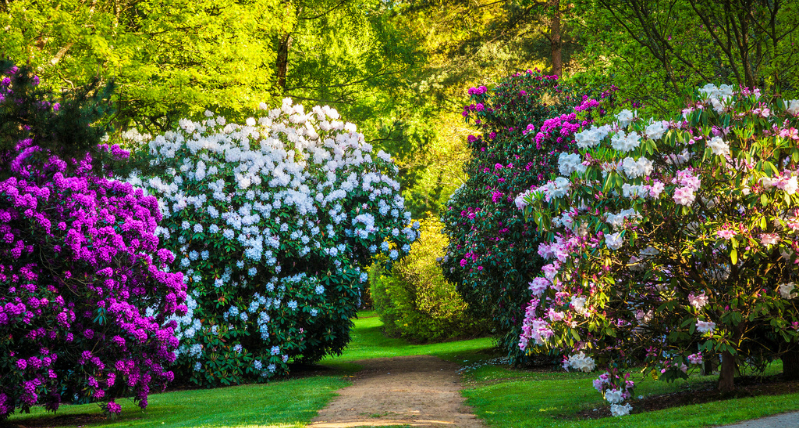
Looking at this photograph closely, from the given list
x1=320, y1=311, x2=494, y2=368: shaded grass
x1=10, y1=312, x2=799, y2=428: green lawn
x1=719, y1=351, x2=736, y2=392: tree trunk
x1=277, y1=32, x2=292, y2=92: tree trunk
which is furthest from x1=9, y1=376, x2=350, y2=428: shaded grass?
x1=277, y1=32, x2=292, y2=92: tree trunk

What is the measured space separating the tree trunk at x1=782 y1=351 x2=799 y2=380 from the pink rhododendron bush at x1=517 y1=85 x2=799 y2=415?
2.82ft

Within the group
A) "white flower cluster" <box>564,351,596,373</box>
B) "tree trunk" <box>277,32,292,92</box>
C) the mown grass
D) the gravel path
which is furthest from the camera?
"tree trunk" <box>277,32,292,92</box>

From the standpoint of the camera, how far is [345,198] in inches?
553

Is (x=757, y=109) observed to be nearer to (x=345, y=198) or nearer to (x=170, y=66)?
(x=345, y=198)

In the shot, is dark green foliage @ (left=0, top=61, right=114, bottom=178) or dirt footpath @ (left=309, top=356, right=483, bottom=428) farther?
dirt footpath @ (left=309, top=356, right=483, bottom=428)

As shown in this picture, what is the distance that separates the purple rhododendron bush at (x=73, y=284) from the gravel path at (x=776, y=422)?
654 centimetres

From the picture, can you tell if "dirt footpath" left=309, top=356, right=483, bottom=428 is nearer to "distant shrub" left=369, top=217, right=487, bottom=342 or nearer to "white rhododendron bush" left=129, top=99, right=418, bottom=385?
"white rhododendron bush" left=129, top=99, right=418, bottom=385

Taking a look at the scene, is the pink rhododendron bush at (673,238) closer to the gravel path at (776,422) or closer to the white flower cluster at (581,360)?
the white flower cluster at (581,360)

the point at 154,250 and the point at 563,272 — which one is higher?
the point at 154,250

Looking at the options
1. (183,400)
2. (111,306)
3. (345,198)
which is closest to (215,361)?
(183,400)

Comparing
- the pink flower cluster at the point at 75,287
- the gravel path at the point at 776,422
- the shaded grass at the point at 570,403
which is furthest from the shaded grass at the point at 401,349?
the gravel path at the point at 776,422

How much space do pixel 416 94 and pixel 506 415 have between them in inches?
807

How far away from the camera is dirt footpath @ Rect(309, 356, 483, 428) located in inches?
298

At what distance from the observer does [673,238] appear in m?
6.81
